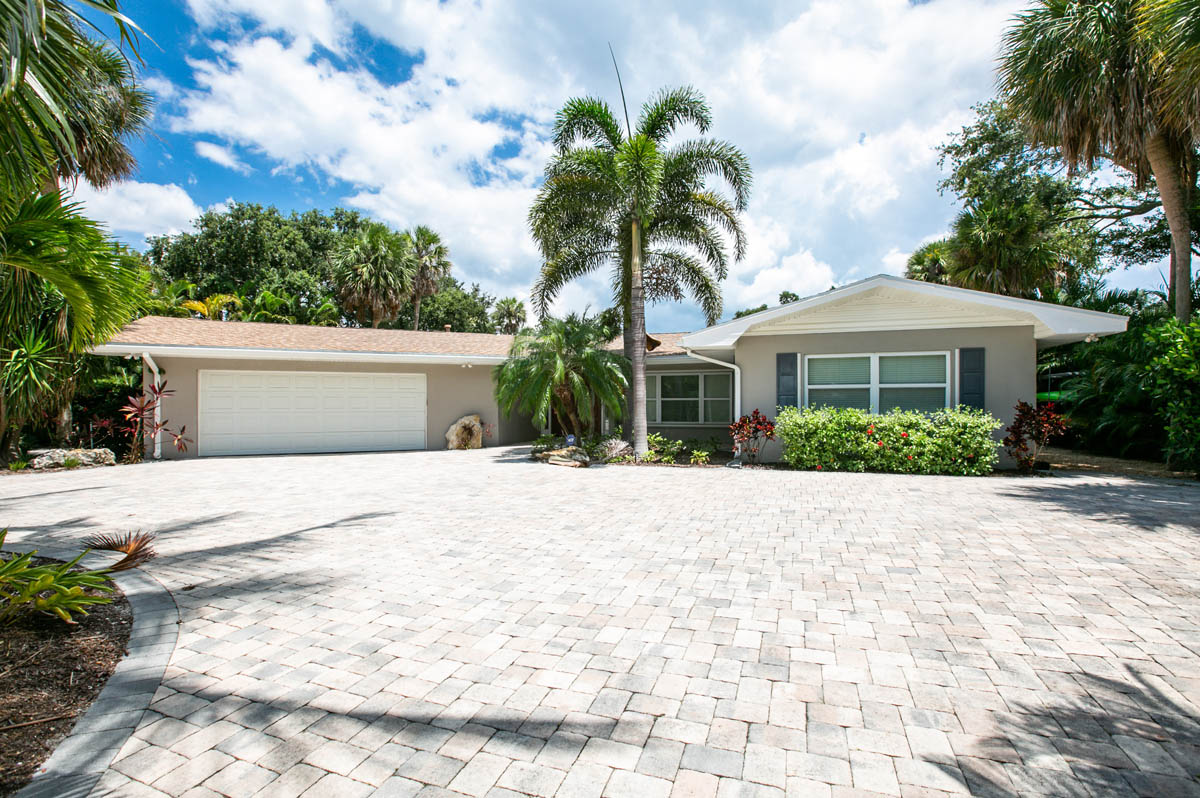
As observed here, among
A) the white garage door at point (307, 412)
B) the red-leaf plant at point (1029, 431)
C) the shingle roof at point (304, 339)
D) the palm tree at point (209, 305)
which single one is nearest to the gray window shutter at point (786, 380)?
the shingle roof at point (304, 339)

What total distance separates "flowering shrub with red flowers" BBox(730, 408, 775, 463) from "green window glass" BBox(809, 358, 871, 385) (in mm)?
1349

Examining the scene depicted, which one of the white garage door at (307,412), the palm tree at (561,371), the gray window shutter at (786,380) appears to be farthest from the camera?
the white garage door at (307,412)

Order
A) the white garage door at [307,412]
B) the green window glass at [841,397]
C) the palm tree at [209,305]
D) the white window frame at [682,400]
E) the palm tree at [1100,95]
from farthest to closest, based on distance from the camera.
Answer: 1. the palm tree at [209,305]
2. the white window frame at [682,400]
3. the white garage door at [307,412]
4. the green window glass at [841,397]
5. the palm tree at [1100,95]

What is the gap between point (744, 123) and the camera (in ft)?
43.7

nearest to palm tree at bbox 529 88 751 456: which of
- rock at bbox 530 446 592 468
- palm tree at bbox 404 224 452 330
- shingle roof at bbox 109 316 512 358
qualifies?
rock at bbox 530 446 592 468

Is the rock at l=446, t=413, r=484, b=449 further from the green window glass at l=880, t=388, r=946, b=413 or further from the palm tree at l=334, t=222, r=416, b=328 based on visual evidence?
the palm tree at l=334, t=222, r=416, b=328

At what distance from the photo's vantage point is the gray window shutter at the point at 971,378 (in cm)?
1048

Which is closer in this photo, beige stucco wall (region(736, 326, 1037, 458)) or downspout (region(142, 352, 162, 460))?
beige stucco wall (region(736, 326, 1037, 458))

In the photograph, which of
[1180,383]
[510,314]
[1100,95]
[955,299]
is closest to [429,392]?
[955,299]

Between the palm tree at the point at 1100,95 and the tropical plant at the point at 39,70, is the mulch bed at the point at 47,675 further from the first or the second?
the palm tree at the point at 1100,95

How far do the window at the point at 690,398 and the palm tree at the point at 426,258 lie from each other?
52.5ft

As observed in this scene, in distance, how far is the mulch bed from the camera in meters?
2.27

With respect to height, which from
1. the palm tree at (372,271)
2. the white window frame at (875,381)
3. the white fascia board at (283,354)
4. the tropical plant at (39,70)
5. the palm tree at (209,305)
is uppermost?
the palm tree at (372,271)

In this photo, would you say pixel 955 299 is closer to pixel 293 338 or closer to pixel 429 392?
pixel 429 392
